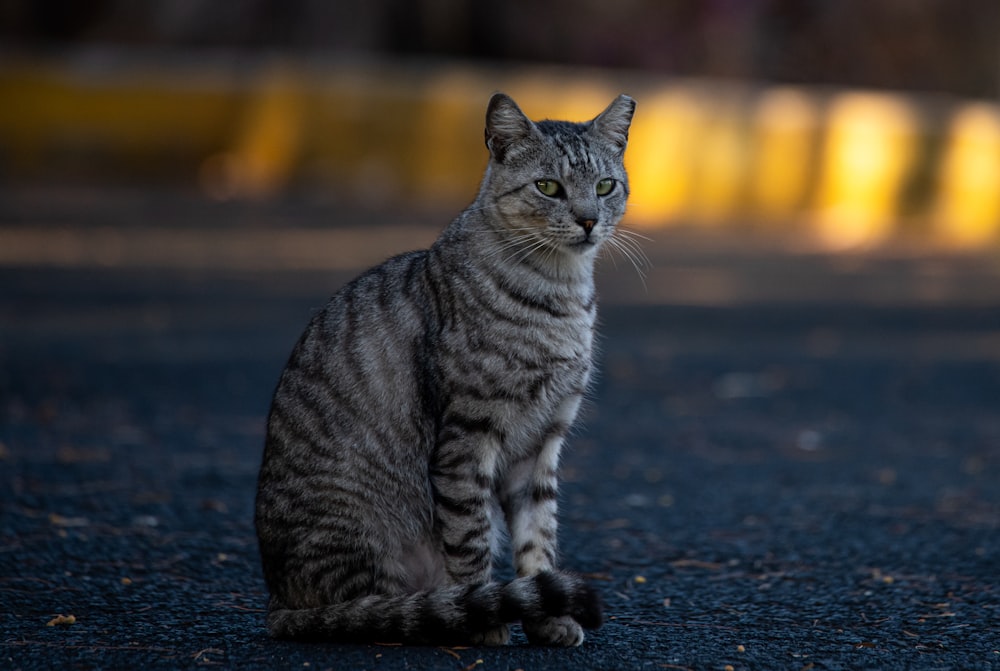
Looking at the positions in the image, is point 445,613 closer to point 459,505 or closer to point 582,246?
point 459,505

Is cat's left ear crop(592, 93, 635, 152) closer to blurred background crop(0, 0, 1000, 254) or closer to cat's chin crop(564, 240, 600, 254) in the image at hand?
cat's chin crop(564, 240, 600, 254)

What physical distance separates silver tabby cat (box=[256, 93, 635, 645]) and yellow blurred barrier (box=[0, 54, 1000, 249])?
395 inches

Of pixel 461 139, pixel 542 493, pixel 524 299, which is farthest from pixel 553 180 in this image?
pixel 461 139

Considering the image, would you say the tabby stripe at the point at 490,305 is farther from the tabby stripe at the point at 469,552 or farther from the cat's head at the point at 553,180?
the tabby stripe at the point at 469,552

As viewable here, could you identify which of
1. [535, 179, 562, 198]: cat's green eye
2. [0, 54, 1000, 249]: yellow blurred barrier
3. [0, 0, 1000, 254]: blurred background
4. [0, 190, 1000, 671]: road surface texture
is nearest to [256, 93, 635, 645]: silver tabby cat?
[535, 179, 562, 198]: cat's green eye

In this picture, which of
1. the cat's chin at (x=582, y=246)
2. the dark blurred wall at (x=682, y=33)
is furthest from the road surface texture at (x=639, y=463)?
the dark blurred wall at (x=682, y=33)

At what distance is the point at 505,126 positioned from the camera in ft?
13.9

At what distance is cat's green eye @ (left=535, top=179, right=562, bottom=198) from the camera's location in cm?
417

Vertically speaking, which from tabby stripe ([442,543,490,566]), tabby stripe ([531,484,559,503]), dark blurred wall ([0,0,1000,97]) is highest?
dark blurred wall ([0,0,1000,97])

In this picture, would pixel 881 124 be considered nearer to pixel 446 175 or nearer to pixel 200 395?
pixel 446 175

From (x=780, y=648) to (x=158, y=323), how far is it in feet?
20.3

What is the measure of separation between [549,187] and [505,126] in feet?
0.76

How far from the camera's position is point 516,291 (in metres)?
4.13

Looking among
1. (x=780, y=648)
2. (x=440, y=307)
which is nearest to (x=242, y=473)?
(x=440, y=307)
